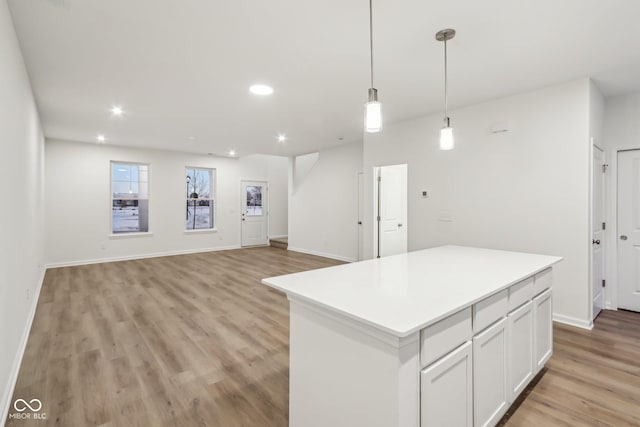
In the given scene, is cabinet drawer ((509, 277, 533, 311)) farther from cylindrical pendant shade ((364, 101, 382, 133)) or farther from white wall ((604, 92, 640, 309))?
white wall ((604, 92, 640, 309))

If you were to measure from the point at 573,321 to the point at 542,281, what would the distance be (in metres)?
1.49

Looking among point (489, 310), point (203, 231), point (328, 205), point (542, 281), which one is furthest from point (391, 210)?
point (203, 231)

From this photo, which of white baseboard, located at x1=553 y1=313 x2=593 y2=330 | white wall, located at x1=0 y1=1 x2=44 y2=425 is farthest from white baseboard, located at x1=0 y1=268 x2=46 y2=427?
white baseboard, located at x1=553 y1=313 x2=593 y2=330

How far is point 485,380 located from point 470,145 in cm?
299

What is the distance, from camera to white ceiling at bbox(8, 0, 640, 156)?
Result: 6.66ft

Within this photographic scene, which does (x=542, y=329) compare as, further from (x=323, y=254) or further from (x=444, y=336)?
(x=323, y=254)

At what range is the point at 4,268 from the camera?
195 centimetres

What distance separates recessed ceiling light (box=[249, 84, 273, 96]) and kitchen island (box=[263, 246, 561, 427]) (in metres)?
2.24

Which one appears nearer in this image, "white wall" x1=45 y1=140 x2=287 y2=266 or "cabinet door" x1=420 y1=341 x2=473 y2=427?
"cabinet door" x1=420 y1=341 x2=473 y2=427

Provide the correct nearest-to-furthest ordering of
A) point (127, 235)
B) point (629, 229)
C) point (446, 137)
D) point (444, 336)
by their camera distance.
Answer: point (444, 336) < point (446, 137) < point (629, 229) < point (127, 235)

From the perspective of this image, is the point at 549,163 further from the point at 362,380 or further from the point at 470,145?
the point at 362,380

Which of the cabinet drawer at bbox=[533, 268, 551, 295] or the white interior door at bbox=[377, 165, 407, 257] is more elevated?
the white interior door at bbox=[377, 165, 407, 257]

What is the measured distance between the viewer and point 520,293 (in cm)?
200

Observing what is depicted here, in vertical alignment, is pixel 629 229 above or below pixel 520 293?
above
